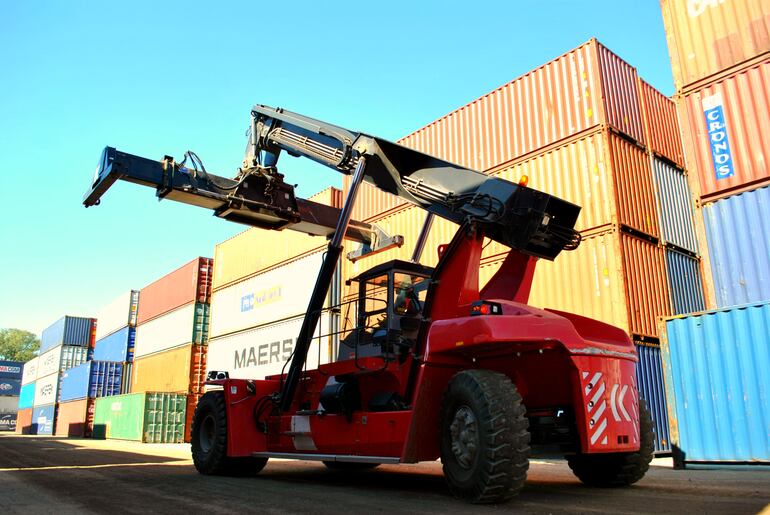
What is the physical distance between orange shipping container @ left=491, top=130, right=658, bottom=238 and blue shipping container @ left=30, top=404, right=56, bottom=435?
156 feet

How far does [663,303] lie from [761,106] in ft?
14.3

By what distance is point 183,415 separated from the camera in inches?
1137

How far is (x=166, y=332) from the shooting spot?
100 feet

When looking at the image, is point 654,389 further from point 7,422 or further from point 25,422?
point 7,422

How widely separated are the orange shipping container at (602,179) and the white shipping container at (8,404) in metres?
84.2

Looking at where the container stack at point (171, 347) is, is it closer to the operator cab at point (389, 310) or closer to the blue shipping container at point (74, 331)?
the blue shipping container at point (74, 331)

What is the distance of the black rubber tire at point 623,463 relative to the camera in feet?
19.7

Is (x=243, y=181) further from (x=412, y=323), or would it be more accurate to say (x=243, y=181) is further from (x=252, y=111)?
(x=412, y=323)

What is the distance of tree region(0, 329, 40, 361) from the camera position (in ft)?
343

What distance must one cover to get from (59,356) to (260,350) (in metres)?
34.3

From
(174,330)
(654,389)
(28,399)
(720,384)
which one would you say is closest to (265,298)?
(174,330)

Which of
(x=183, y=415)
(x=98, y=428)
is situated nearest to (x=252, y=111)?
(x=183, y=415)

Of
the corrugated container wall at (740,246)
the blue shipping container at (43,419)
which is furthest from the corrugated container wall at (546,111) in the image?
the blue shipping container at (43,419)

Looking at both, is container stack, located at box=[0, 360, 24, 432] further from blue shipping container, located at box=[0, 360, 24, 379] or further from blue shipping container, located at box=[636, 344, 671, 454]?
blue shipping container, located at box=[636, 344, 671, 454]
